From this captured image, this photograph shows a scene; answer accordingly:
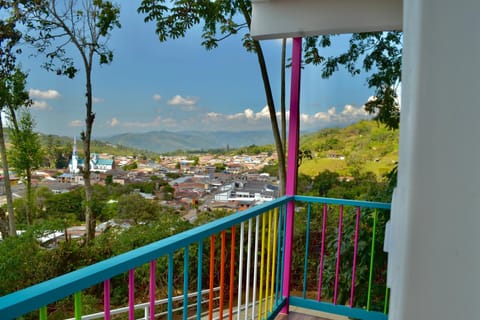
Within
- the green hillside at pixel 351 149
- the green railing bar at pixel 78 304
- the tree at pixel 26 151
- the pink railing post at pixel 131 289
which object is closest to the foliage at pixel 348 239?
the green hillside at pixel 351 149

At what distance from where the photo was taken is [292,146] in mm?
2449

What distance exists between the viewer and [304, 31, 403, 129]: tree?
355 centimetres

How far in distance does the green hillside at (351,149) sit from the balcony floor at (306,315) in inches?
70.9

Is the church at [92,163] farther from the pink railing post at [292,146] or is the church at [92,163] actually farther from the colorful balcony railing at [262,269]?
the pink railing post at [292,146]

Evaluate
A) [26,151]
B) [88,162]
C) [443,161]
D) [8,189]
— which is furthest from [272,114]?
[443,161]

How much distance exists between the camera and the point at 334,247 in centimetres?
315

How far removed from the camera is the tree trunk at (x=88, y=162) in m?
5.75

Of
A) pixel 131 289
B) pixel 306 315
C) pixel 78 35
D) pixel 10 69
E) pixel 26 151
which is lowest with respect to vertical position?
pixel 306 315

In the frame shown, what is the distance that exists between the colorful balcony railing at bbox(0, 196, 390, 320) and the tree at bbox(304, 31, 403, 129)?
1307 millimetres

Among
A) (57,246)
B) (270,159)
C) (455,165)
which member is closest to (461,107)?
(455,165)

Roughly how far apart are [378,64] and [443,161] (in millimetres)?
3982

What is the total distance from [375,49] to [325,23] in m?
1.87

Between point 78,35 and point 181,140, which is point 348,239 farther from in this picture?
point 78,35

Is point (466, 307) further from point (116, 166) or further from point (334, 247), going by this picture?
point (116, 166)
